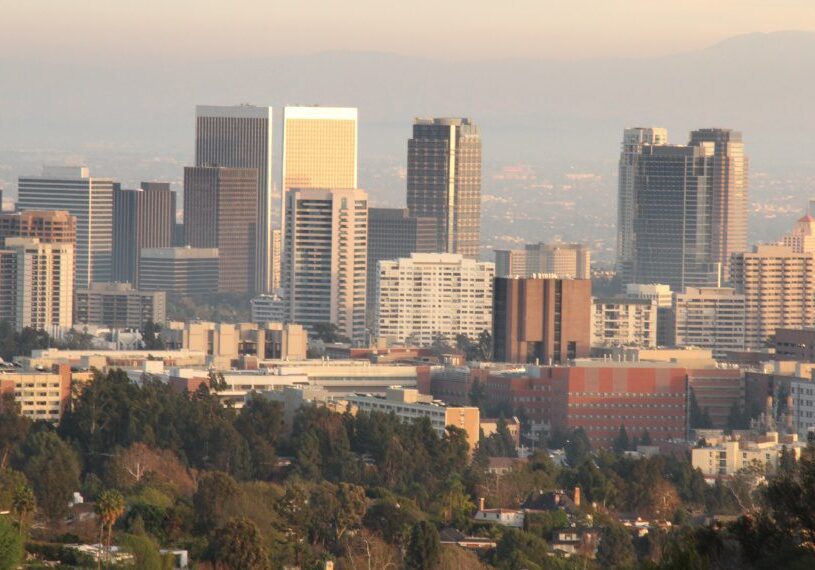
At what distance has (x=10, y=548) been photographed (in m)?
40.9

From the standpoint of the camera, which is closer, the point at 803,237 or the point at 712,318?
the point at 712,318

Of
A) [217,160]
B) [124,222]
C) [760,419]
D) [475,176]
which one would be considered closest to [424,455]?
[760,419]

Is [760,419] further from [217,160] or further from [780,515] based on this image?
[217,160]

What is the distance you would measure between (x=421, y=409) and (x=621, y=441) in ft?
28.7

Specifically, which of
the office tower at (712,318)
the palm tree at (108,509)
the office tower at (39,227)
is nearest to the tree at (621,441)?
the office tower at (712,318)

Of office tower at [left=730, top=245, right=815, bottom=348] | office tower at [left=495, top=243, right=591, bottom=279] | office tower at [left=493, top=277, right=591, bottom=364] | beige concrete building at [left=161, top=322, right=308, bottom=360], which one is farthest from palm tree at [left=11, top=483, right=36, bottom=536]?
office tower at [left=495, top=243, right=591, bottom=279]

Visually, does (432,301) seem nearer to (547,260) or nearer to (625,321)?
(625,321)

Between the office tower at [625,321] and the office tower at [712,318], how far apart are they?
1.48m

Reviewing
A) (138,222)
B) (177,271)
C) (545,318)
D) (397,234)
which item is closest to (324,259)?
(397,234)

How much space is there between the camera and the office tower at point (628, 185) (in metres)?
170

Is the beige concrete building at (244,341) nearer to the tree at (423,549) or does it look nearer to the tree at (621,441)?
the tree at (621,441)

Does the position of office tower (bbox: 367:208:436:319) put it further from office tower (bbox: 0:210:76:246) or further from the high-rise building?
office tower (bbox: 0:210:76:246)

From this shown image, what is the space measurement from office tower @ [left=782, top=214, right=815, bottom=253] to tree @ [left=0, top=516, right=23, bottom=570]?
11180 cm

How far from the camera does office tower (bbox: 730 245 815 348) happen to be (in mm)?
130250
